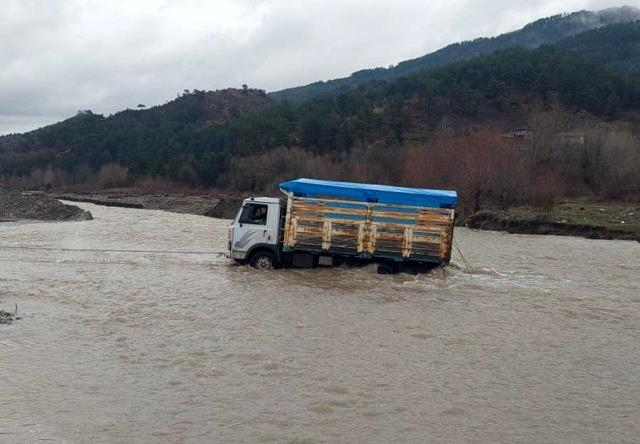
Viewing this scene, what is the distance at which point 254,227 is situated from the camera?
17953 millimetres

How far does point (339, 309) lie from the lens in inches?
564

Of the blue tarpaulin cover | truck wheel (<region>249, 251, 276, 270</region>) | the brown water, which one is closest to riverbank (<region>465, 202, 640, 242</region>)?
the brown water

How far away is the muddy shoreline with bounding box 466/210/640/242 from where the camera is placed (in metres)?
31.0

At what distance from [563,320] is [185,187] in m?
92.1

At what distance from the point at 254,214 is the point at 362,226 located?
3025 mm

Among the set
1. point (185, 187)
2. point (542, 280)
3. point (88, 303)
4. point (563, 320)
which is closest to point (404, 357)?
point (563, 320)

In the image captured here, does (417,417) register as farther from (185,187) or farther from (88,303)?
(185,187)

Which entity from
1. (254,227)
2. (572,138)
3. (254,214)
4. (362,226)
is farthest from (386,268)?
(572,138)

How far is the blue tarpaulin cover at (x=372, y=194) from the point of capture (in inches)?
689

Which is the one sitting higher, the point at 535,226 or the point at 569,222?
the point at 569,222

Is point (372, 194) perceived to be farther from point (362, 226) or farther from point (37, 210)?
point (37, 210)

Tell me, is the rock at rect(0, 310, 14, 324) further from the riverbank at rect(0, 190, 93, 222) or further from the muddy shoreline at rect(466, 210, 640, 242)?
the riverbank at rect(0, 190, 93, 222)

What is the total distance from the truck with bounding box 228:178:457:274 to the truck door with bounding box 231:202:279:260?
0.03 metres

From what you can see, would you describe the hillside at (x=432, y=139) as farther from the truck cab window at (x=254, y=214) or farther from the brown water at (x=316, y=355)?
the brown water at (x=316, y=355)
